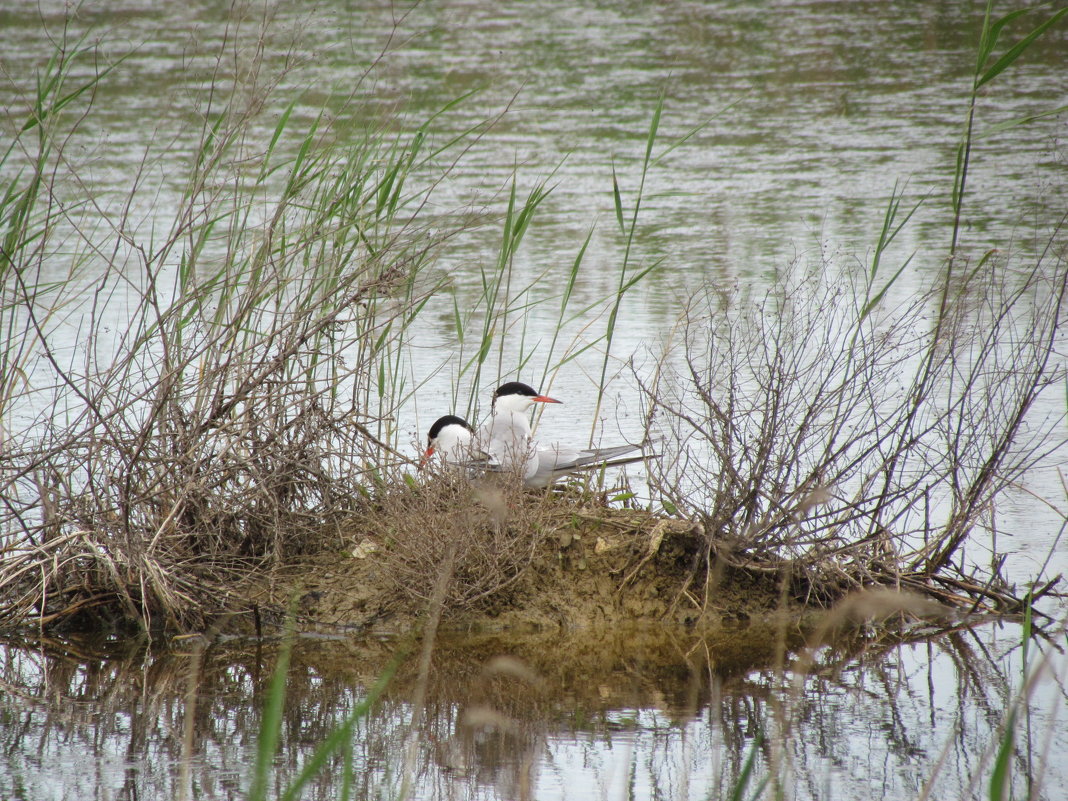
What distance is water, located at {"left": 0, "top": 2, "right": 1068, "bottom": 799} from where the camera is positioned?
371 centimetres

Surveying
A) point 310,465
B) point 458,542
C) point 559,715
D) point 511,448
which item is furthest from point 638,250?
A: point 559,715

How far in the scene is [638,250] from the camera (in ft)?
32.5

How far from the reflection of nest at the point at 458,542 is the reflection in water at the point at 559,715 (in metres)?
0.23

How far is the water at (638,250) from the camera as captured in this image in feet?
12.2

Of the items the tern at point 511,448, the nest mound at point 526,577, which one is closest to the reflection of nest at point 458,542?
the nest mound at point 526,577

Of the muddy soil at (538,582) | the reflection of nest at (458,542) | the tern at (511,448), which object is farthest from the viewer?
the tern at (511,448)

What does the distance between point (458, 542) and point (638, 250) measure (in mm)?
5676

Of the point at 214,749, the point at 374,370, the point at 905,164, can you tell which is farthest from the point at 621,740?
the point at 905,164

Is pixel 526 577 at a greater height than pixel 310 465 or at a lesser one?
lesser

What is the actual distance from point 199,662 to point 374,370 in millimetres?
2218

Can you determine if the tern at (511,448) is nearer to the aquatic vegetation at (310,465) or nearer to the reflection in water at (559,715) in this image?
the aquatic vegetation at (310,465)

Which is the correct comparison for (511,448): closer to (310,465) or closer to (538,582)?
(538,582)

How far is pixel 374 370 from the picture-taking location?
643 cm

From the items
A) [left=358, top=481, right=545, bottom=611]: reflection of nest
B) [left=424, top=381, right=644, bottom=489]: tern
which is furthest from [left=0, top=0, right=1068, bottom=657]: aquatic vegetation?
[left=424, top=381, right=644, bottom=489]: tern
